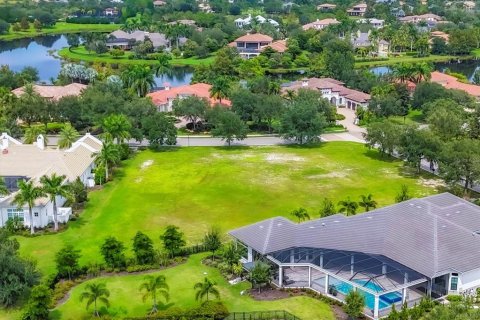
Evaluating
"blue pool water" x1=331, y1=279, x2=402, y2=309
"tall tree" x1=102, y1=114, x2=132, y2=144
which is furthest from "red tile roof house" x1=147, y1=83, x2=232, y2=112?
"blue pool water" x1=331, y1=279, x2=402, y2=309

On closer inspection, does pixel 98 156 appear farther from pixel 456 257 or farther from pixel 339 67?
pixel 339 67

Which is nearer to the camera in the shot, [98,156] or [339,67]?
[98,156]

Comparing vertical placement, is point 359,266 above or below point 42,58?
below

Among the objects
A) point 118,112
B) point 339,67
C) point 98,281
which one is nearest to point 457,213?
point 98,281

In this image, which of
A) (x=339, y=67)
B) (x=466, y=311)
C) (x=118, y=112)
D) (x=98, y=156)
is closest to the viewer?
(x=466, y=311)

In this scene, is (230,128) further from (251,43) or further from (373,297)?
(251,43)

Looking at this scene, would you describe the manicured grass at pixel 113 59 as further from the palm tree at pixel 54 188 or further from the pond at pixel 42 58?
the palm tree at pixel 54 188

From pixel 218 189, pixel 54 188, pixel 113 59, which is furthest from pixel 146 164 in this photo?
pixel 113 59
